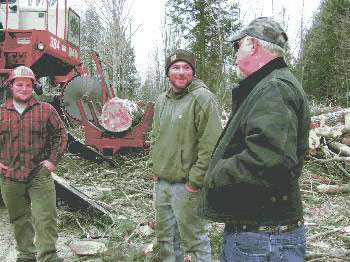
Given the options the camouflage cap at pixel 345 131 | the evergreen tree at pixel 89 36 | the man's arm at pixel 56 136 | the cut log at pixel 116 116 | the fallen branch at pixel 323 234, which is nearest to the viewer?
the man's arm at pixel 56 136

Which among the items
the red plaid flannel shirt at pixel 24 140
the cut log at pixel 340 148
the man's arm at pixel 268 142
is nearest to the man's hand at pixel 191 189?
the red plaid flannel shirt at pixel 24 140

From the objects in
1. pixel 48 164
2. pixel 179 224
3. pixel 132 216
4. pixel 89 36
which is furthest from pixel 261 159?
pixel 89 36

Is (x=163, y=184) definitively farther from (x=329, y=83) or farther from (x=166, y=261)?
(x=329, y=83)

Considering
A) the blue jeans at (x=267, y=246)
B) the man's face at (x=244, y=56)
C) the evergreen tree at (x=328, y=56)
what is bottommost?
the blue jeans at (x=267, y=246)

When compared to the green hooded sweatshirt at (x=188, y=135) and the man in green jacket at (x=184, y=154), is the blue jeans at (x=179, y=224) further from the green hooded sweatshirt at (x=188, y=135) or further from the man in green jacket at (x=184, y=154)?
the green hooded sweatshirt at (x=188, y=135)

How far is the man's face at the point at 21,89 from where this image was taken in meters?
4.71

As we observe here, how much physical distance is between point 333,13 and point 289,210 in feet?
117

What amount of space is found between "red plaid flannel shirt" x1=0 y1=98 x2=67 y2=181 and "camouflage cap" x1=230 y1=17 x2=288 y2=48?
279 centimetres

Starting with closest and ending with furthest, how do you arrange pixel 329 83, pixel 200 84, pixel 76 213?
pixel 200 84
pixel 76 213
pixel 329 83

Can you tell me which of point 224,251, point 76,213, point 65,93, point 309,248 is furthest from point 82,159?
point 224,251

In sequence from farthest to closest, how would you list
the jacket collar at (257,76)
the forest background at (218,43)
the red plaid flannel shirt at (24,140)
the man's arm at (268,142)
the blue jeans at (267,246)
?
the forest background at (218,43)
the red plaid flannel shirt at (24,140)
the jacket collar at (257,76)
the blue jeans at (267,246)
the man's arm at (268,142)

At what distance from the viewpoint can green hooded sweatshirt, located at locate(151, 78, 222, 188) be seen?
3.86m

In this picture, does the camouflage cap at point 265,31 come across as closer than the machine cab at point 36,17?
Yes

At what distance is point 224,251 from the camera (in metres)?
2.46
